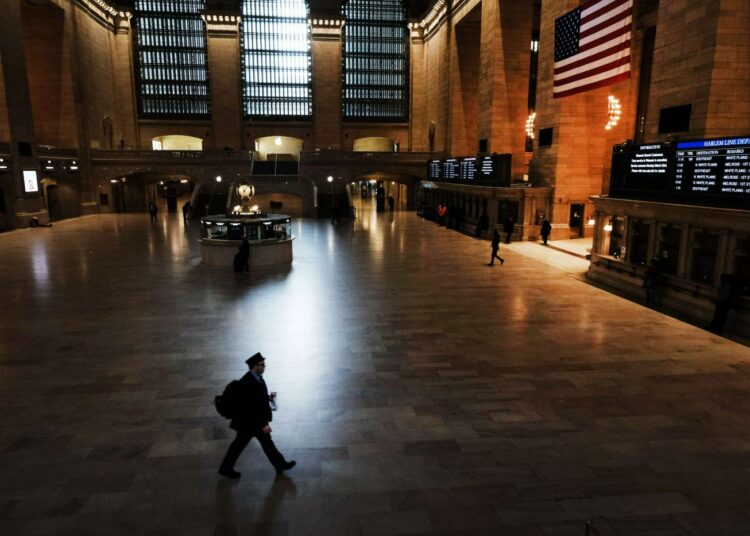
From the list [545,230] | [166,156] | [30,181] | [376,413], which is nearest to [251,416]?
[376,413]

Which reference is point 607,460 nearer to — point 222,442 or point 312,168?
point 222,442

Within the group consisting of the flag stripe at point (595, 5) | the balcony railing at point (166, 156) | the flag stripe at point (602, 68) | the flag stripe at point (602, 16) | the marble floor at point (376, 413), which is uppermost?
the flag stripe at point (595, 5)

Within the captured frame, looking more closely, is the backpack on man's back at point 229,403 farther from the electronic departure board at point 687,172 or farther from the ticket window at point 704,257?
the ticket window at point 704,257

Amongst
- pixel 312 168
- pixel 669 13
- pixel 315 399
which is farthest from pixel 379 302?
pixel 312 168

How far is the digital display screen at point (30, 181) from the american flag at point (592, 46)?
2757 centimetres

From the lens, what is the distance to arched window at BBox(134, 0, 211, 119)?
46.4 meters

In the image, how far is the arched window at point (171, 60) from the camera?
46.4 metres

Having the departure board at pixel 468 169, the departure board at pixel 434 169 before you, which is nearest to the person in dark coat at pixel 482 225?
the departure board at pixel 468 169

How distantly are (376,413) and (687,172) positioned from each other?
9718 mm

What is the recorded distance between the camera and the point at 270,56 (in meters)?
48.9

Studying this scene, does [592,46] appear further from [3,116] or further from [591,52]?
[3,116]

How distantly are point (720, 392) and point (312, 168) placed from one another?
34.2 m

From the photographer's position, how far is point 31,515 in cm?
478

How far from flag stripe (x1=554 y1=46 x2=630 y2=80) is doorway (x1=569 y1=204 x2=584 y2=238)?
18.7 ft
